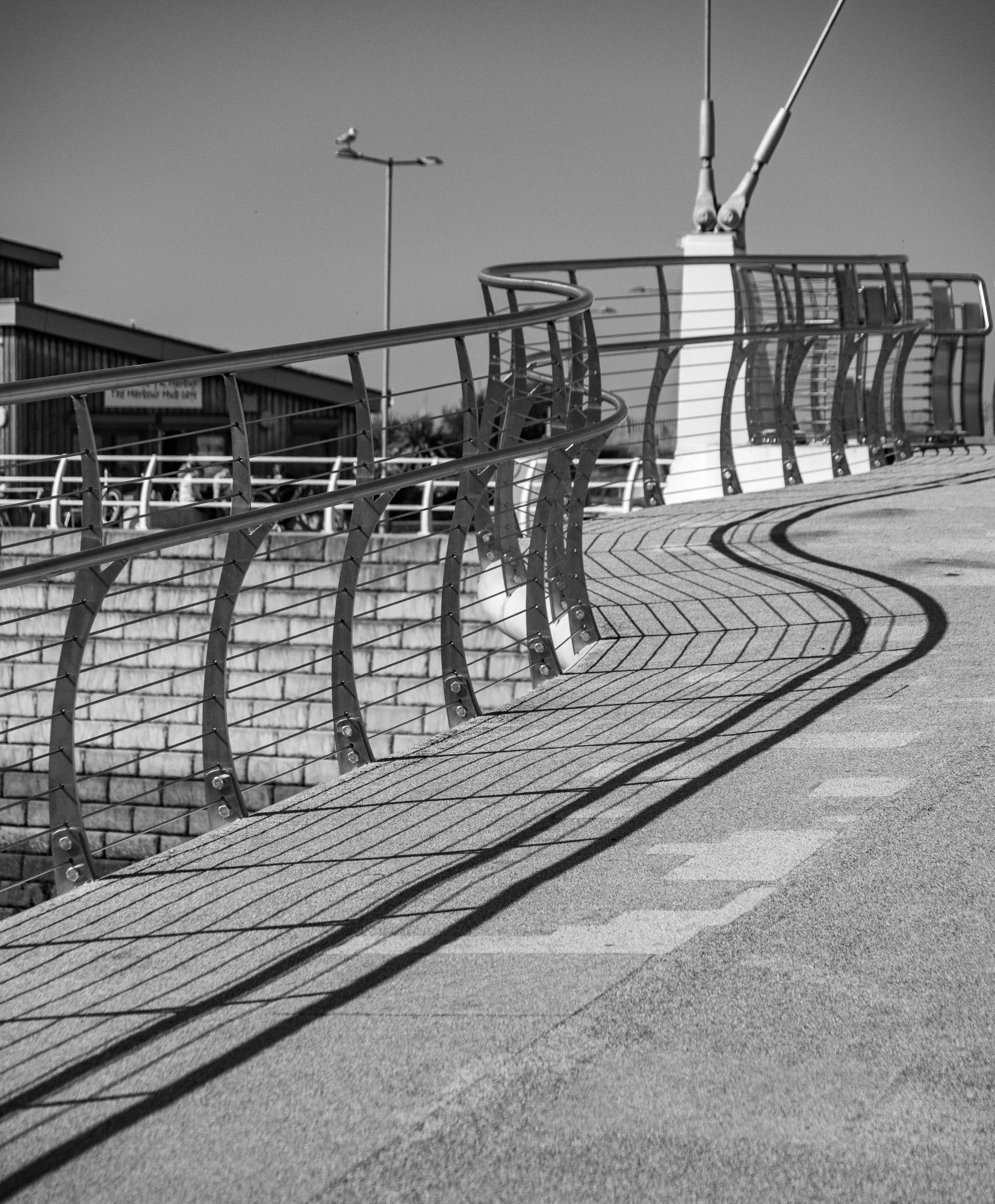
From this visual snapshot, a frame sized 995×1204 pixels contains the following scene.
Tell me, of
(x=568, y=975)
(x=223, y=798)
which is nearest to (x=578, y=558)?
(x=223, y=798)

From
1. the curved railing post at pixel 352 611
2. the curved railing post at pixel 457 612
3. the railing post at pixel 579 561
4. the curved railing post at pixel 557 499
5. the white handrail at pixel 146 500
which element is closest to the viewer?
the curved railing post at pixel 352 611

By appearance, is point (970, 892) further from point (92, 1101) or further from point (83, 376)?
point (83, 376)

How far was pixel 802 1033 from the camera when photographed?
109 inches

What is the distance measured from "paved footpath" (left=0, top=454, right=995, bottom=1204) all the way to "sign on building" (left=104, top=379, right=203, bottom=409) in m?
31.9

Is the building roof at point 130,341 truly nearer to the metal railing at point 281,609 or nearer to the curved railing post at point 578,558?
the metal railing at point 281,609

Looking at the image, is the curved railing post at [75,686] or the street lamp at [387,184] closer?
the curved railing post at [75,686]

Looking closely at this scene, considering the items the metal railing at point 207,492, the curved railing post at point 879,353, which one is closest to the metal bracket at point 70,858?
the metal railing at point 207,492

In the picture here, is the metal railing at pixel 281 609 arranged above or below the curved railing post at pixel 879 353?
below

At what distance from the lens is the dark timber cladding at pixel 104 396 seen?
34.2m

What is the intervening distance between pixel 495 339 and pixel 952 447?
8478mm

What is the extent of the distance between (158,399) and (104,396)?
1.52 m

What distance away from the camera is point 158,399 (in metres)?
36.5

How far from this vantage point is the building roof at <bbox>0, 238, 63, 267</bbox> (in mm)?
36219

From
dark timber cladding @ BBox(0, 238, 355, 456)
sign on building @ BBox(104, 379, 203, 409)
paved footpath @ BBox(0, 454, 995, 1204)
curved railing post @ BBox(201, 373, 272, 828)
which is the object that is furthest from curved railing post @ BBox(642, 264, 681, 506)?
sign on building @ BBox(104, 379, 203, 409)
